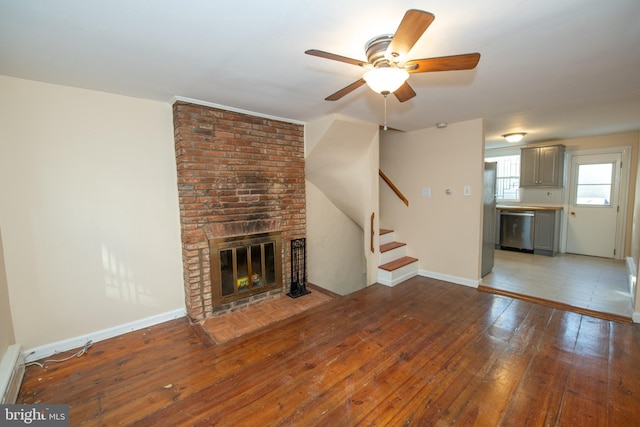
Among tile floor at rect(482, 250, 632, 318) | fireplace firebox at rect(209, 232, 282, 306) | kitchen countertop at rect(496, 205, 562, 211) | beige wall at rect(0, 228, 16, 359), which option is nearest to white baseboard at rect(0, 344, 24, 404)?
beige wall at rect(0, 228, 16, 359)

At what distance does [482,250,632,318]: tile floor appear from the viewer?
3189mm

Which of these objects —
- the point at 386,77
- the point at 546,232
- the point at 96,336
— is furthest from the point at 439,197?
the point at 96,336

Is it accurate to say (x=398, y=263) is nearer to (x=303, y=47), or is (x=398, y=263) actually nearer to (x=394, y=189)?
(x=394, y=189)

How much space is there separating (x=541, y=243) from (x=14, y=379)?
24.1 feet

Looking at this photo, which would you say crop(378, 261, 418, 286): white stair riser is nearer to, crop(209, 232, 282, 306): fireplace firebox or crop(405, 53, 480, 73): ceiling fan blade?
crop(209, 232, 282, 306): fireplace firebox

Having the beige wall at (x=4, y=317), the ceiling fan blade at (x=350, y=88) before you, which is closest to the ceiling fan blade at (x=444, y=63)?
the ceiling fan blade at (x=350, y=88)

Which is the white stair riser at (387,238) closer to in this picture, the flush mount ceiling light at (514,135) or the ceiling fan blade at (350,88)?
the flush mount ceiling light at (514,135)

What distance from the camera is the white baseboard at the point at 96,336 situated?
231 cm

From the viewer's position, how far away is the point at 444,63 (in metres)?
1.52

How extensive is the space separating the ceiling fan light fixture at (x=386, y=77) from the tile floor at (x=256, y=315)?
2474 millimetres

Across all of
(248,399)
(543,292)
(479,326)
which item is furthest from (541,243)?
(248,399)

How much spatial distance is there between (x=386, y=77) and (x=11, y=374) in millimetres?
3179

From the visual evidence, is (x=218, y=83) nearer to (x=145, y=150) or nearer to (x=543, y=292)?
(x=145, y=150)

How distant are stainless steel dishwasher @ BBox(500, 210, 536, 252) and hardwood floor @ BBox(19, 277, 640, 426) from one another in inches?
115
